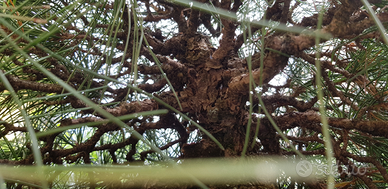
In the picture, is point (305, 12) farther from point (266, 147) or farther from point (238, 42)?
point (266, 147)

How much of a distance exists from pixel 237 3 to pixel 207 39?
0.40 ft

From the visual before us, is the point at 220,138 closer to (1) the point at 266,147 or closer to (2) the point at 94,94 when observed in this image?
(1) the point at 266,147

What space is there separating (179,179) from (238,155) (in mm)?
100

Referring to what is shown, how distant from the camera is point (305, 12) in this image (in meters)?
0.56

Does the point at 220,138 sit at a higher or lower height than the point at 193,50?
lower

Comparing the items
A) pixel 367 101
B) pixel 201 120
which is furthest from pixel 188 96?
pixel 367 101

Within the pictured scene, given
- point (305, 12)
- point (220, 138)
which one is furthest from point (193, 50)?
point (305, 12)

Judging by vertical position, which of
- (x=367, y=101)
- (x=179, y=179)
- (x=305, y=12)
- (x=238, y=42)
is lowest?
(x=179, y=179)

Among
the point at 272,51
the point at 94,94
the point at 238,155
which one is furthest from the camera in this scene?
the point at 94,94

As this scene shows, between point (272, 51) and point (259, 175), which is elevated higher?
point (272, 51)

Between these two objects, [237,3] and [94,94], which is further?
[94,94]

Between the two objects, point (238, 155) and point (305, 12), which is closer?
point (238, 155)

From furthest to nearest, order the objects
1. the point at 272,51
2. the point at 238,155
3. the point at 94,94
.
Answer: the point at 94,94
the point at 238,155
the point at 272,51

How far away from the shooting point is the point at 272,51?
0.27m
